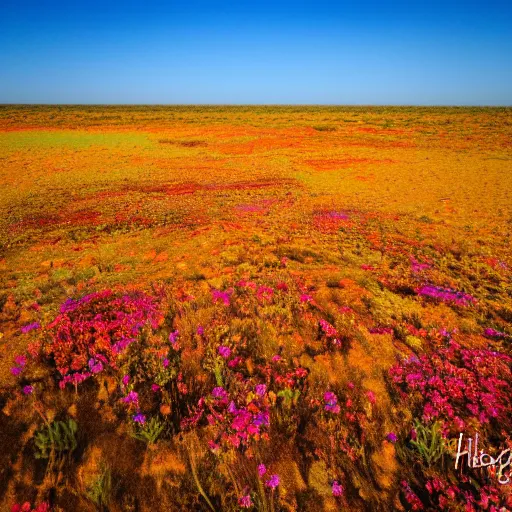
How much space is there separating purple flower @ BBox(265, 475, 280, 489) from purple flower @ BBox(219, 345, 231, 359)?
4.96ft

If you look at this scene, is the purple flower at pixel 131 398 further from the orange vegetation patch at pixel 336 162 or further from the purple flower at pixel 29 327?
the orange vegetation patch at pixel 336 162

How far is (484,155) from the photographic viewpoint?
20.0m

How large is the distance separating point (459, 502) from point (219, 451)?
6.62 ft

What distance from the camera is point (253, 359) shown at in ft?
12.8

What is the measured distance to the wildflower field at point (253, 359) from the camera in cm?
259

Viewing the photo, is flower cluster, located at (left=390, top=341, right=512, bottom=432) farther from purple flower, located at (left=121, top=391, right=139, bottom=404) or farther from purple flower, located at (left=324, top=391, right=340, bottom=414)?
purple flower, located at (left=121, top=391, right=139, bottom=404)

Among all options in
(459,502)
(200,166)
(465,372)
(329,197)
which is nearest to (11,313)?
(459,502)

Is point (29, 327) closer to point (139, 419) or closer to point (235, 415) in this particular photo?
point (139, 419)

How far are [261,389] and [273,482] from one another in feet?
3.06

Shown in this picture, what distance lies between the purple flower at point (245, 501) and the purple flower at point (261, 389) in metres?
1.01

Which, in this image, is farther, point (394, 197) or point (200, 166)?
point (200, 166)

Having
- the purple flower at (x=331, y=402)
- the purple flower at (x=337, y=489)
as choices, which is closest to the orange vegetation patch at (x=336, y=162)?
the purple flower at (x=331, y=402)

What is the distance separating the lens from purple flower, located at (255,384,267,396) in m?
3.36

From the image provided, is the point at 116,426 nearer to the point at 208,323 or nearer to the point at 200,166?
the point at 208,323
